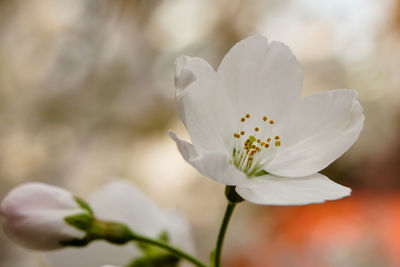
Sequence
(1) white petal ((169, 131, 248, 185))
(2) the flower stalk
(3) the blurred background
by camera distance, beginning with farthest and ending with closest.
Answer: (3) the blurred background
(2) the flower stalk
(1) white petal ((169, 131, 248, 185))

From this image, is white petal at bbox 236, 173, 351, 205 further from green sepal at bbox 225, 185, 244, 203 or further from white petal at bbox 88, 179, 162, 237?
white petal at bbox 88, 179, 162, 237

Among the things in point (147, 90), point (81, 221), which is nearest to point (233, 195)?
point (81, 221)

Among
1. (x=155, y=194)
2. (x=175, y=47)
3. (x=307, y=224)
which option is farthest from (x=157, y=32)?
(x=307, y=224)

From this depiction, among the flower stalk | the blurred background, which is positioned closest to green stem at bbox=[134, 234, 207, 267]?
the flower stalk

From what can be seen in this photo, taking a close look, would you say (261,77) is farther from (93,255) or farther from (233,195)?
(93,255)

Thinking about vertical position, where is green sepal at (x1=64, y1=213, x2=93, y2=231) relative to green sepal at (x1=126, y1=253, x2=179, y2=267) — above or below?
above

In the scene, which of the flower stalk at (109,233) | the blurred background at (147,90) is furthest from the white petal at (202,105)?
the blurred background at (147,90)

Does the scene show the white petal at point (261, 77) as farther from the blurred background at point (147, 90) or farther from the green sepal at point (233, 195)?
the blurred background at point (147, 90)
